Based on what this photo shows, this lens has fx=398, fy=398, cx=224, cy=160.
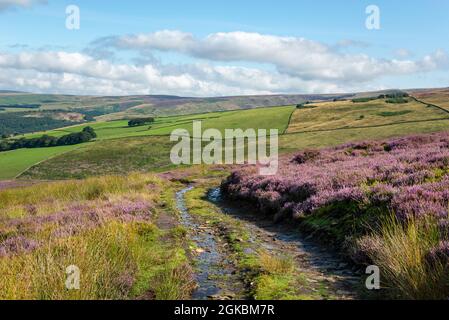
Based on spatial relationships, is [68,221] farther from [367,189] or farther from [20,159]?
[20,159]

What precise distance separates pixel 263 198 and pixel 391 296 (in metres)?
12.5

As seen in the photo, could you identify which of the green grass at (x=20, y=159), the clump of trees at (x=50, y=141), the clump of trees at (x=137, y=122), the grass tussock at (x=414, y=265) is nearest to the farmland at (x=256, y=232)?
the grass tussock at (x=414, y=265)

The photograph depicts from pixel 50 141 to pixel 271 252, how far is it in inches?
4496

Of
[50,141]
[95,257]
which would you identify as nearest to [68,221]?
[95,257]

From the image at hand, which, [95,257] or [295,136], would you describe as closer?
[95,257]

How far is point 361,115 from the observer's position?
9425 cm

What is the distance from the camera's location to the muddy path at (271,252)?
848 cm

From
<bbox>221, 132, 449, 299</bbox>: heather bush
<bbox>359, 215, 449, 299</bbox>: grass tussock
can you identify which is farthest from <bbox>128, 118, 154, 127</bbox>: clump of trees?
<bbox>359, 215, 449, 299</bbox>: grass tussock

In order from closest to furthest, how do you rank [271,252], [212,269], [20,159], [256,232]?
[212,269] → [271,252] → [256,232] → [20,159]

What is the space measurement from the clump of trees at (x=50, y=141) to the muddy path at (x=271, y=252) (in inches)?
4036

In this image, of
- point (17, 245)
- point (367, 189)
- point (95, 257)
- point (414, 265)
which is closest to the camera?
point (414, 265)

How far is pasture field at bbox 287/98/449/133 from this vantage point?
8125 cm

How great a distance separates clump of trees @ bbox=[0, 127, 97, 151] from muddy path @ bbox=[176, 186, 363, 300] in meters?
103
